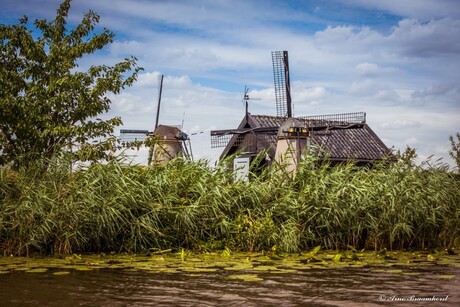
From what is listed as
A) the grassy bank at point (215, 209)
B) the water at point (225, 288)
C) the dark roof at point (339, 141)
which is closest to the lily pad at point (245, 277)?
the water at point (225, 288)

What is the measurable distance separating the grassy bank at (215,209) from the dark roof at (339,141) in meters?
13.8

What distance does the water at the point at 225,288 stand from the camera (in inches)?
216

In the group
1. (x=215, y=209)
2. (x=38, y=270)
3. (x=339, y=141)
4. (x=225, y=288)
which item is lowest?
(x=225, y=288)

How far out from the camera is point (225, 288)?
622 centimetres

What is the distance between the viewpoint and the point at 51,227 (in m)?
8.66

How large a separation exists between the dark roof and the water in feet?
57.8

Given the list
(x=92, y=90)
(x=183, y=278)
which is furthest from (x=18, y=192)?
(x=92, y=90)

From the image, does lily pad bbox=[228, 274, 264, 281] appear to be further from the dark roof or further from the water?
the dark roof

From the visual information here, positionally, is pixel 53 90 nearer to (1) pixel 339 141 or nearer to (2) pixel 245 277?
(2) pixel 245 277

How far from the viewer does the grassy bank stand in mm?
8844

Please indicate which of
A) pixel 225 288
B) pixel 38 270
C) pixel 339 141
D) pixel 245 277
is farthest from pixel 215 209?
pixel 339 141

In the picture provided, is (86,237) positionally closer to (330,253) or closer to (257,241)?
(257,241)

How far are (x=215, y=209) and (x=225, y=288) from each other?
139 inches

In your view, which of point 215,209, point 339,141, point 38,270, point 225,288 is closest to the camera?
point 225,288
